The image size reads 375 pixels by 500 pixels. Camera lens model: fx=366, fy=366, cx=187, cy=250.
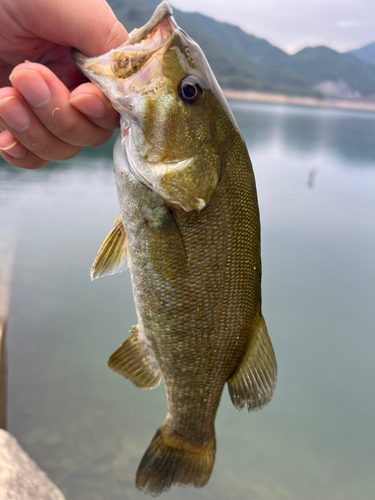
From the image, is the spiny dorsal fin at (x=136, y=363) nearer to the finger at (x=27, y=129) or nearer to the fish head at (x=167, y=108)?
the fish head at (x=167, y=108)

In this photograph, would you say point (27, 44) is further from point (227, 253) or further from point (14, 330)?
point (14, 330)

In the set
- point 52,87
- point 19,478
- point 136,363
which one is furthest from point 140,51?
point 19,478

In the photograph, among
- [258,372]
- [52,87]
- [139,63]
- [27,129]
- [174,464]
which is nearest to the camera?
[139,63]

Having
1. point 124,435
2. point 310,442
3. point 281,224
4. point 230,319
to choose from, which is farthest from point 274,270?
point 230,319

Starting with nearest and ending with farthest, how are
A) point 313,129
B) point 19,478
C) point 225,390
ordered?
point 19,478, point 225,390, point 313,129

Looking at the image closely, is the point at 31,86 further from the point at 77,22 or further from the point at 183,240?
the point at 183,240

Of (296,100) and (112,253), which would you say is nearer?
(112,253)
